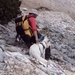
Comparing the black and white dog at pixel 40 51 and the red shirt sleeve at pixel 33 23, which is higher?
the red shirt sleeve at pixel 33 23

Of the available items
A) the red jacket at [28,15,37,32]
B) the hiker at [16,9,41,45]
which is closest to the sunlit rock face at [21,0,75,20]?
the hiker at [16,9,41,45]

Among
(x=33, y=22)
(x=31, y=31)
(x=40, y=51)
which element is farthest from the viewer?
(x=31, y=31)

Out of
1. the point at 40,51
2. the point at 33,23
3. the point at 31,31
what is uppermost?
the point at 33,23

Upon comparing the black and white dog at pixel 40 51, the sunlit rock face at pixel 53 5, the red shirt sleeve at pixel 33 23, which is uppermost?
the red shirt sleeve at pixel 33 23

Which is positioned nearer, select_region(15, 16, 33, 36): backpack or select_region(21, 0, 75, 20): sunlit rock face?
select_region(15, 16, 33, 36): backpack

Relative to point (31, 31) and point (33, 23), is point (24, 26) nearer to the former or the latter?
point (31, 31)

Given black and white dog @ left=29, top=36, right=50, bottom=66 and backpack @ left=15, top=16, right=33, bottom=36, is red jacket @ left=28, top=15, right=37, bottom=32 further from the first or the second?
black and white dog @ left=29, top=36, right=50, bottom=66

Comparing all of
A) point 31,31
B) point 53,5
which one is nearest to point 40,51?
point 31,31

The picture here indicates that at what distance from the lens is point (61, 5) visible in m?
20.2

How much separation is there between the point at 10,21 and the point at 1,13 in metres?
1.04

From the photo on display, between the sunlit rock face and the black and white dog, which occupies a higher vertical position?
the sunlit rock face

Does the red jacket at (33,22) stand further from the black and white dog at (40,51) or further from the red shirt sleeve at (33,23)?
the black and white dog at (40,51)

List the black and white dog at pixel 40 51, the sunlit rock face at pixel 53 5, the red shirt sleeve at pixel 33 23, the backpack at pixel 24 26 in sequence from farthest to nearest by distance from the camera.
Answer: the sunlit rock face at pixel 53 5 → the backpack at pixel 24 26 → the red shirt sleeve at pixel 33 23 → the black and white dog at pixel 40 51

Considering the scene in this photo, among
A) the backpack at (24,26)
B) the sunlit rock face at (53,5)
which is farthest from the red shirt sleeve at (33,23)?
the sunlit rock face at (53,5)
